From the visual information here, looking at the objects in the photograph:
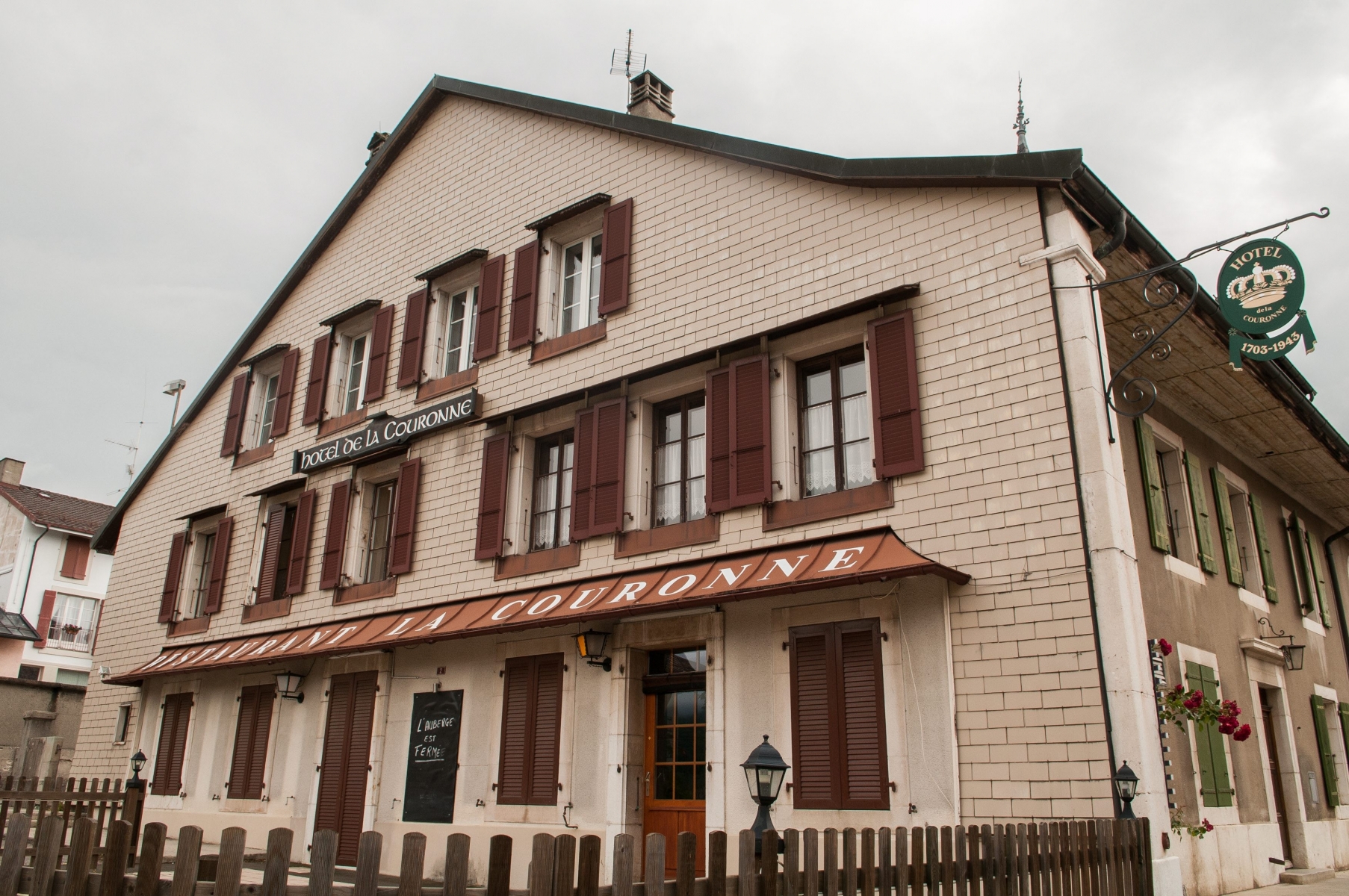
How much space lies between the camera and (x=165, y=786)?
15953mm

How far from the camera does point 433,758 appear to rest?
1216cm

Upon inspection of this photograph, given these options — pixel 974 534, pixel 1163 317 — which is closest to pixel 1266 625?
pixel 1163 317

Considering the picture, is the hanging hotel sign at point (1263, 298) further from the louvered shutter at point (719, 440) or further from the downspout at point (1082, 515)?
the louvered shutter at point (719, 440)

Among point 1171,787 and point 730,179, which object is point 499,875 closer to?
point 1171,787

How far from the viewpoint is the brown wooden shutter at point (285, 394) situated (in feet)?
55.0

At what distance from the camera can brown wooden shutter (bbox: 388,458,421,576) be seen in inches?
536

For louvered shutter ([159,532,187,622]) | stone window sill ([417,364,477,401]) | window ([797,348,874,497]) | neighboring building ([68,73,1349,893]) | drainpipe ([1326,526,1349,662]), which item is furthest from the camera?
louvered shutter ([159,532,187,622])

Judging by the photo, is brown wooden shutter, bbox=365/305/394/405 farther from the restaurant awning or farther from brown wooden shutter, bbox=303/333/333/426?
the restaurant awning

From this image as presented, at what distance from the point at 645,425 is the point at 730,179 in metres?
3.00

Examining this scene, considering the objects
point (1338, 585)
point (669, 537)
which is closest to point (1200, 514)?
point (669, 537)

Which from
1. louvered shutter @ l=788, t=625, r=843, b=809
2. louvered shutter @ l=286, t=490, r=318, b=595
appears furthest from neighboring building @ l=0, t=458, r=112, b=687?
louvered shutter @ l=788, t=625, r=843, b=809

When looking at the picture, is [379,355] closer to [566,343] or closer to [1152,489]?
[566,343]

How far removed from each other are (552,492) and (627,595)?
2721mm

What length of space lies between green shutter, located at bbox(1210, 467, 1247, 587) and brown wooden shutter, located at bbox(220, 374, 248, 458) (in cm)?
1517
